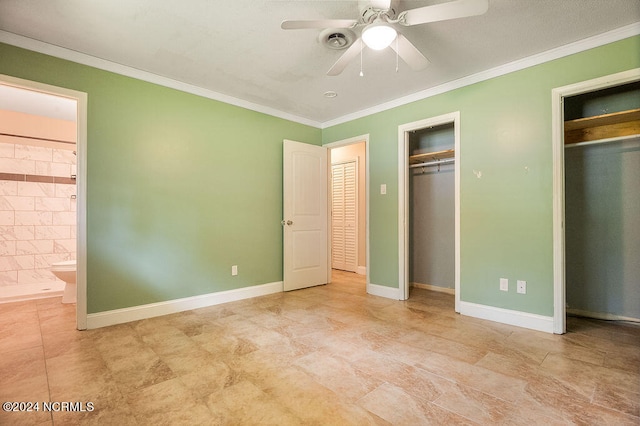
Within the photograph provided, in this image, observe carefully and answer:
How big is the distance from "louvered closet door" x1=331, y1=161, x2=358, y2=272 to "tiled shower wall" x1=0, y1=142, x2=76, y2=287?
4514mm

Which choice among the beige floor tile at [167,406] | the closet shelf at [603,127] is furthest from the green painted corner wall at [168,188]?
the closet shelf at [603,127]

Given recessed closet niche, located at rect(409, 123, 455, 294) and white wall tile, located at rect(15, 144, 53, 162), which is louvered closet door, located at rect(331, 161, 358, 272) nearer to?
recessed closet niche, located at rect(409, 123, 455, 294)

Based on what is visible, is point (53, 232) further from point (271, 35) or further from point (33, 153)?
point (271, 35)

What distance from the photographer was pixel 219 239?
3.61m

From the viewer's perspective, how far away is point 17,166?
4.37 m

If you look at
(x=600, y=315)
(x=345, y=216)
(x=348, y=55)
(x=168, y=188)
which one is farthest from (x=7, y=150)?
(x=600, y=315)

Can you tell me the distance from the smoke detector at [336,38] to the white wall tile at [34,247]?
16.8ft

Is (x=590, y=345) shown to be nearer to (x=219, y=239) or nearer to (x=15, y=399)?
(x=219, y=239)

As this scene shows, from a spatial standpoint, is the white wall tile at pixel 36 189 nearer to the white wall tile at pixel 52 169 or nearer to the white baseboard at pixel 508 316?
the white wall tile at pixel 52 169

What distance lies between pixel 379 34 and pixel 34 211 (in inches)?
219

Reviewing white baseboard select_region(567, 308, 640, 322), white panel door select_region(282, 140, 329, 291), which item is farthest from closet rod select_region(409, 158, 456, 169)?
white baseboard select_region(567, 308, 640, 322)

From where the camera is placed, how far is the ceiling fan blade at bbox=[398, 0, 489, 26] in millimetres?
1566

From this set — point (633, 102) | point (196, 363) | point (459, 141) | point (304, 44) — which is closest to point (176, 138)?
point (304, 44)

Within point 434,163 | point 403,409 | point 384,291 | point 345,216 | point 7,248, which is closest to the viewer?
point 403,409
